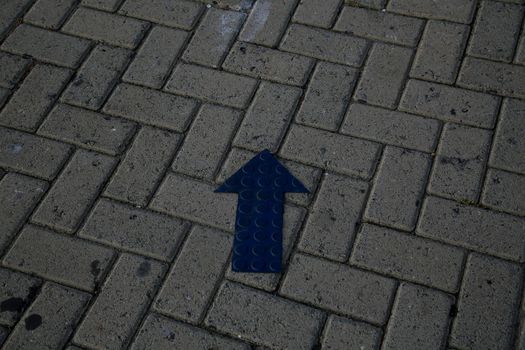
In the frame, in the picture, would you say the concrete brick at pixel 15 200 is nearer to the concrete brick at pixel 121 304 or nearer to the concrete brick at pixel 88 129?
the concrete brick at pixel 88 129

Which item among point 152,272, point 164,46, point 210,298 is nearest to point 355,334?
point 210,298

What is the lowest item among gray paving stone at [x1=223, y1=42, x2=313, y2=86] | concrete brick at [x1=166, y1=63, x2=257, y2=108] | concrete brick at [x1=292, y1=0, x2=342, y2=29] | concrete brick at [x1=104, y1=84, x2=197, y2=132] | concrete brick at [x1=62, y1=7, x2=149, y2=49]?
concrete brick at [x1=104, y1=84, x2=197, y2=132]

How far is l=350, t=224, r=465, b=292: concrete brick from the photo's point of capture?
8.19 ft

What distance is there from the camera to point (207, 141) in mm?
2930

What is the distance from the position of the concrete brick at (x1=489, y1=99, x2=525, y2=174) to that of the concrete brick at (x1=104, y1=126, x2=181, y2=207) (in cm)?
142

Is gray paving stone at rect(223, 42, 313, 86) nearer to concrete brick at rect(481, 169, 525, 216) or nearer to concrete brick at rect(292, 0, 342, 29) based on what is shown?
concrete brick at rect(292, 0, 342, 29)

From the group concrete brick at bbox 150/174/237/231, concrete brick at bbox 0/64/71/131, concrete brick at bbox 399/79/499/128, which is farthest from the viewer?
concrete brick at bbox 0/64/71/131

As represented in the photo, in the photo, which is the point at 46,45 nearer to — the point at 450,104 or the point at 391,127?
the point at 391,127

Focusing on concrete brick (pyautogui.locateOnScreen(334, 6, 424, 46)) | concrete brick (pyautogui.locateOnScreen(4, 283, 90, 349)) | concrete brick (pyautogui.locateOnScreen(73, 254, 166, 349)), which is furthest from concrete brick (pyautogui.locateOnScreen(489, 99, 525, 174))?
concrete brick (pyautogui.locateOnScreen(4, 283, 90, 349))

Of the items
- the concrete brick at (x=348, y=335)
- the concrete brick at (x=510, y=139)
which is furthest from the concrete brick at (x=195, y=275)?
the concrete brick at (x=510, y=139)

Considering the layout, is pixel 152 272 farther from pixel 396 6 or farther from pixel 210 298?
pixel 396 6

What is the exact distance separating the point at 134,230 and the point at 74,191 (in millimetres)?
349

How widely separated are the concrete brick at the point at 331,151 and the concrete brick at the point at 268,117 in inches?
2.6

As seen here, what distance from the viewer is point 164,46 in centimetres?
331
